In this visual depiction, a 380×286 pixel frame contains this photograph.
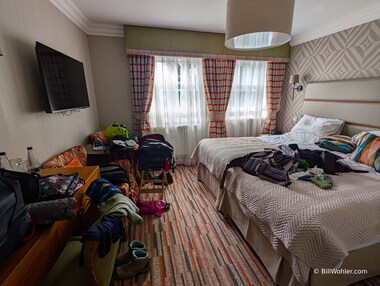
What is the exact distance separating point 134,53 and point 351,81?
11.3 feet

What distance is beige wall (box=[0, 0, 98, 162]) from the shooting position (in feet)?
4.39

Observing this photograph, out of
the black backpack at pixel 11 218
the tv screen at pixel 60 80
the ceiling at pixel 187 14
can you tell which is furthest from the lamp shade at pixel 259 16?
the black backpack at pixel 11 218

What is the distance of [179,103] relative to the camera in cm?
361

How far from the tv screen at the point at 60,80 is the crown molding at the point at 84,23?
0.65 meters

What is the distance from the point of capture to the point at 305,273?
1.16 metres

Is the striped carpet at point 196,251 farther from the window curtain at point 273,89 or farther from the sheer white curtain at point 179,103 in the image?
the window curtain at point 273,89

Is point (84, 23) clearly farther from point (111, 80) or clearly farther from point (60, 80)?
point (60, 80)

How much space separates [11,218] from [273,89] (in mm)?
4363

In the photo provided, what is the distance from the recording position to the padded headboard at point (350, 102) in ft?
8.29

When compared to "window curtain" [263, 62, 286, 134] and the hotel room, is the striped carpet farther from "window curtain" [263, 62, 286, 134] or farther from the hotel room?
"window curtain" [263, 62, 286, 134]

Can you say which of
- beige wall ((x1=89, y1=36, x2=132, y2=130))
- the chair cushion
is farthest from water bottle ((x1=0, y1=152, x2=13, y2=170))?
beige wall ((x1=89, y1=36, x2=132, y2=130))

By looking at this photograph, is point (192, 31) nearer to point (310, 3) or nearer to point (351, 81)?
point (310, 3)

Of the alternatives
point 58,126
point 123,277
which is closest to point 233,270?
point 123,277

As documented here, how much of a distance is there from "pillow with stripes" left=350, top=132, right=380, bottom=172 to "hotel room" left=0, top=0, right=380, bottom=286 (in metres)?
0.01
